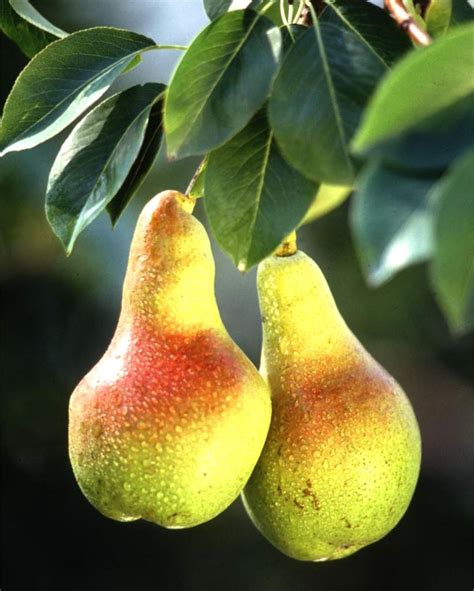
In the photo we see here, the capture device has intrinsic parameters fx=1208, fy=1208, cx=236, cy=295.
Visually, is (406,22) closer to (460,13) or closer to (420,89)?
(460,13)

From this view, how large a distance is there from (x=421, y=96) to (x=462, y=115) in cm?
3

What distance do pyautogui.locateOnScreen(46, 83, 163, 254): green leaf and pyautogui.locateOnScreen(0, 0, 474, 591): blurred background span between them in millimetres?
1524

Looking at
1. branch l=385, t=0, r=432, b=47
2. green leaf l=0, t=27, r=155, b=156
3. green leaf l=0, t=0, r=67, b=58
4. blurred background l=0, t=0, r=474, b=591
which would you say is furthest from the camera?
blurred background l=0, t=0, r=474, b=591

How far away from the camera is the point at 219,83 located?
2.56 ft

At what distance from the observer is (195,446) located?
84cm

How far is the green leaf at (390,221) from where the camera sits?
49 cm

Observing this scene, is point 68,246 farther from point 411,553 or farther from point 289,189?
point 411,553

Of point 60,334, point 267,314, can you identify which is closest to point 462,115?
point 267,314

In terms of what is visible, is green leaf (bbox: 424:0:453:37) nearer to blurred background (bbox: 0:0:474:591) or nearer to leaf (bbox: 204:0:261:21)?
leaf (bbox: 204:0:261:21)

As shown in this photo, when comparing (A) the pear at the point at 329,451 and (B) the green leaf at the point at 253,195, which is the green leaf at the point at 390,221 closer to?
(B) the green leaf at the point at 253,195

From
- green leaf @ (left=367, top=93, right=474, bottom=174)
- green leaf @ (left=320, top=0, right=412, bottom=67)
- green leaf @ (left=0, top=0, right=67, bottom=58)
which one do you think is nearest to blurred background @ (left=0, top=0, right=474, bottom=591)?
green leaf @ (left=0, top=0, right=67, bottom=58)

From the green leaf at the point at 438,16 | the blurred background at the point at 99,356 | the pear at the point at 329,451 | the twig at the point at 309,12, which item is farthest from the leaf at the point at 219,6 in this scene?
the blurred background at the point at 99,356

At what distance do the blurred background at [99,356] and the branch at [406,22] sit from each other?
1585mm

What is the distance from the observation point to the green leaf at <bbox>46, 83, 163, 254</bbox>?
2.79 ft
